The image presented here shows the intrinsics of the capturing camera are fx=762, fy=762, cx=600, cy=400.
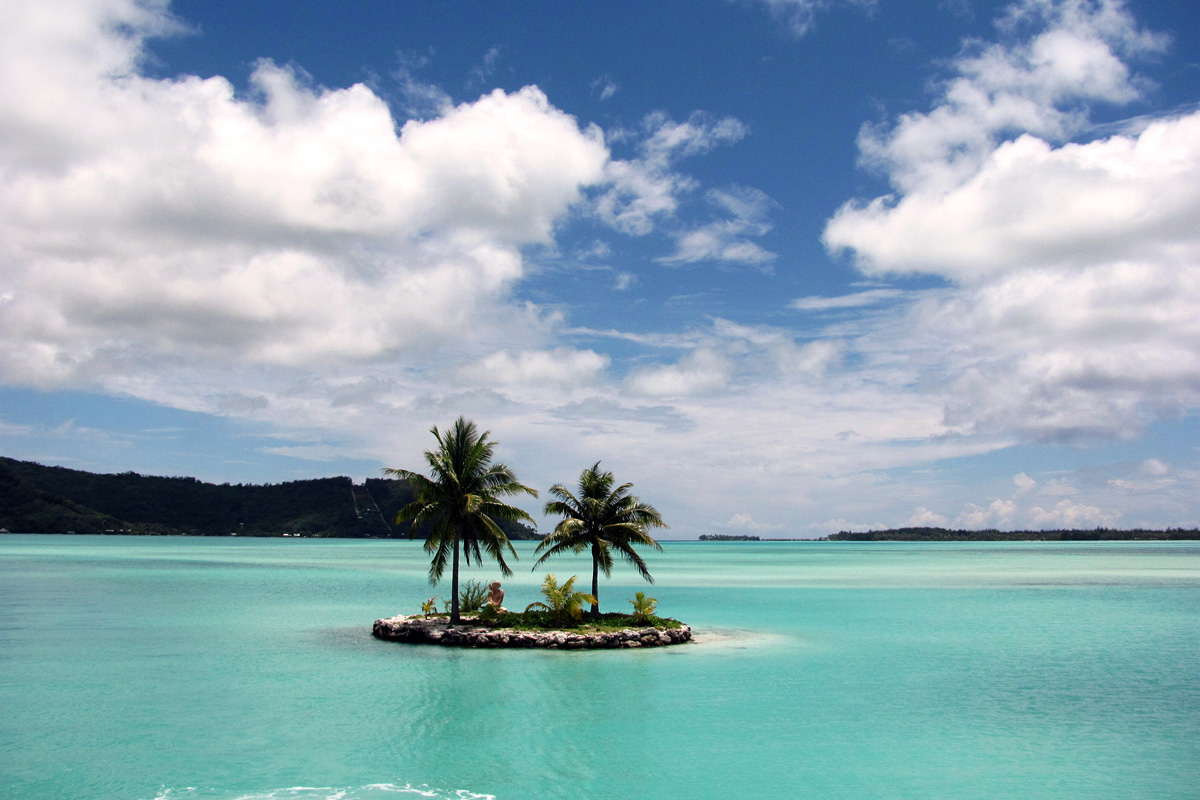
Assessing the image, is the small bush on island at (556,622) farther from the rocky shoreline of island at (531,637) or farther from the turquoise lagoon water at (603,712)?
the turquoise lagoon water at (603,712)

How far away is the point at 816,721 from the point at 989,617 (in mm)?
31748

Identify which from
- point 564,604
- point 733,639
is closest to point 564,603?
point 564,604

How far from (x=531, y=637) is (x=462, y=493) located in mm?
6859

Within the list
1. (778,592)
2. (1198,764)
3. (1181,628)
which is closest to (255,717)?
(1198,764)

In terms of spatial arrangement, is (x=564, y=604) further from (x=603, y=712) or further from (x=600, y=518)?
(x=603, y=712)

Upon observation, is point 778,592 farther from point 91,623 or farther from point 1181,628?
point 91,623

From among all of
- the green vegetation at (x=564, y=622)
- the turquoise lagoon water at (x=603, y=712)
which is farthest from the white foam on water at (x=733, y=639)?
the green vegetation at (x=564, y=622)

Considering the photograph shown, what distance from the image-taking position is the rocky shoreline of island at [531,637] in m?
31.9

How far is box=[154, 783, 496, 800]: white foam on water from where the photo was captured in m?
15.3

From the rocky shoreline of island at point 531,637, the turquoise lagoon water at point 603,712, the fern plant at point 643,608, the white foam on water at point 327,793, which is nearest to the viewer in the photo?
the white foam on water at point 327,793

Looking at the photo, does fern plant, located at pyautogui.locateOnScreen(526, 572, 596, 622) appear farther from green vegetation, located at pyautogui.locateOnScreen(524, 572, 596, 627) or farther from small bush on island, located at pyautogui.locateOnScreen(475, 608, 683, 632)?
small bush on island, located at pyautogui.locateOnScreen(475, 608, 683, 632)

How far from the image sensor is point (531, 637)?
31.9m

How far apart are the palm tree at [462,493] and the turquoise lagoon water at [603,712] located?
4909 mm

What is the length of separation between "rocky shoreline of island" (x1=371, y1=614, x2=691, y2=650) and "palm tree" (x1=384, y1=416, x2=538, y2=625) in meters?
1.40
